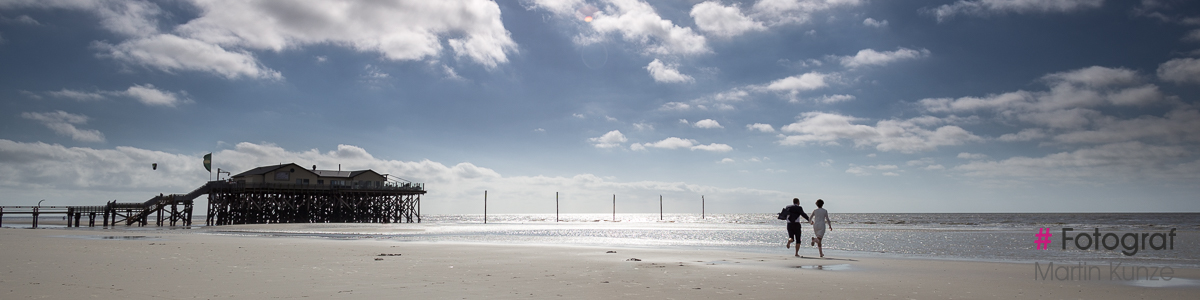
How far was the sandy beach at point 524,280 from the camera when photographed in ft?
26.1

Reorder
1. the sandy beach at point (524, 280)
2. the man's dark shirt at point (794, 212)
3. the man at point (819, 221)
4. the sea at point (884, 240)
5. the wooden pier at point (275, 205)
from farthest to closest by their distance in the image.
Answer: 1. the wooden pier at point (275, 205)
2. the sea at point (884, 240)
3. the man's dark shirt at point (794, 212)
4. the man at point (819, 221)
5. the sandy beach at point (524, 280)

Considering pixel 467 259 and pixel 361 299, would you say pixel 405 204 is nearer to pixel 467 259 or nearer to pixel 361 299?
pixel 467 259

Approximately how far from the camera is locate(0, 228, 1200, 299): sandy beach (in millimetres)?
7941

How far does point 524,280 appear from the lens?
941 centimetres

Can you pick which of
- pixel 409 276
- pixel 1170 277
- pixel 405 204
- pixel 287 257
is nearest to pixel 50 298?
pixel 409 276

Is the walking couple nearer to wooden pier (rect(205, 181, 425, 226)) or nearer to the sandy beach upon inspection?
the sandy beach

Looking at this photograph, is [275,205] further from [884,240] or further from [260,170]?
[884,240]

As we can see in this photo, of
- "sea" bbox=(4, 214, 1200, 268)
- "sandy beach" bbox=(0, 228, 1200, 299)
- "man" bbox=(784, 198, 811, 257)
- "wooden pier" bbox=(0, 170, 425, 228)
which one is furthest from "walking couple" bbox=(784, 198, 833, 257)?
"wooden pier" bbox=(0, 170, 425, 228)

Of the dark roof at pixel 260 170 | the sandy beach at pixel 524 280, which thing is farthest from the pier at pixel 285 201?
the sandy beach at pixel 524 280

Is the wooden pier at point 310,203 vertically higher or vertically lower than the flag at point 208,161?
lower

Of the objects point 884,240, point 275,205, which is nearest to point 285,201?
point 275,205

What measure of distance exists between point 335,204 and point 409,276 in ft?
199

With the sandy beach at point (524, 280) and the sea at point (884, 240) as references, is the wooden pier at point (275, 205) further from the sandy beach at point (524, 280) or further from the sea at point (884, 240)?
the sandy beach at point (524, 280)

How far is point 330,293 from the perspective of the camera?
7.87m
